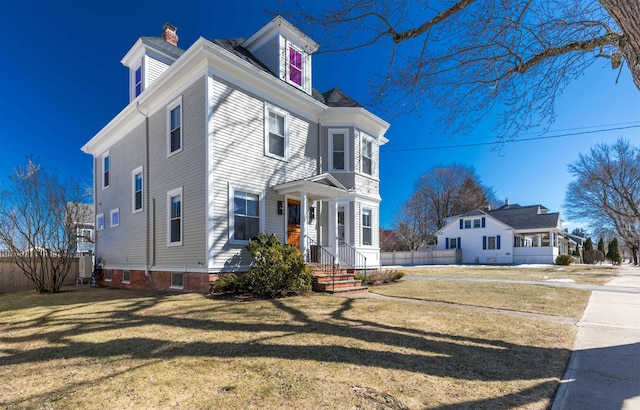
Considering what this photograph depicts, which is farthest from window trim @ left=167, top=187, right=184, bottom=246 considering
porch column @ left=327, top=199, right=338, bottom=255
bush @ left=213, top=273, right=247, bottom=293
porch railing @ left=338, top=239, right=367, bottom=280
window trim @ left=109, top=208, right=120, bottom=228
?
porch railing @ left=338, top=239, right=367, bottom=280

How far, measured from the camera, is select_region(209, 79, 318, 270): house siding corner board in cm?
930

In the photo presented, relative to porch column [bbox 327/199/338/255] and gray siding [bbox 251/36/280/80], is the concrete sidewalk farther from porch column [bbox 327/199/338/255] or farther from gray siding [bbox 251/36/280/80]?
gray siding [bbox 251/36/280/80]

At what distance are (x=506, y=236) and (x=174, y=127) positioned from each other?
3189 centimetres

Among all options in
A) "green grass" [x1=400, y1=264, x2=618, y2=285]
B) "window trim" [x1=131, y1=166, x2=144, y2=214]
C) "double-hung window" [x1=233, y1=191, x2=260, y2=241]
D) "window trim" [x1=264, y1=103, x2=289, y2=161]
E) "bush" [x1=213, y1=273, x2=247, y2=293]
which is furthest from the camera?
"green grass" [x1=400, y1=264, x2=618, y2=285]

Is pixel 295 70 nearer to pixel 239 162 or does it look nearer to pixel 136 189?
pixel 239 162

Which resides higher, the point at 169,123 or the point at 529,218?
the point at 169,123

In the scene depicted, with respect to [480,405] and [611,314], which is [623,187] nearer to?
[611,314]

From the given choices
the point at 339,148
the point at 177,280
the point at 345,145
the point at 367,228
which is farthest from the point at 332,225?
the point at 177,280

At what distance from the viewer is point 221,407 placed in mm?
2701

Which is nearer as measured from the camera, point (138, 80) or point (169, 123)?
point (169, 123)

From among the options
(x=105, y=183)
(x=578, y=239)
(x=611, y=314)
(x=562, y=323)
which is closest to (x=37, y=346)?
(x=562, y=323)

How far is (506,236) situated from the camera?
3228 cm

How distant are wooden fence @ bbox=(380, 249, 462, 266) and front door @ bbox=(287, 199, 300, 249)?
2500 cm

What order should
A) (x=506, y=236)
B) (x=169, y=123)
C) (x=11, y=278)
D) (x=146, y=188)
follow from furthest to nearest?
(x=506, y=236)
(x=11, y=278)
(x=146, y=188)
(x=169, y=123)
